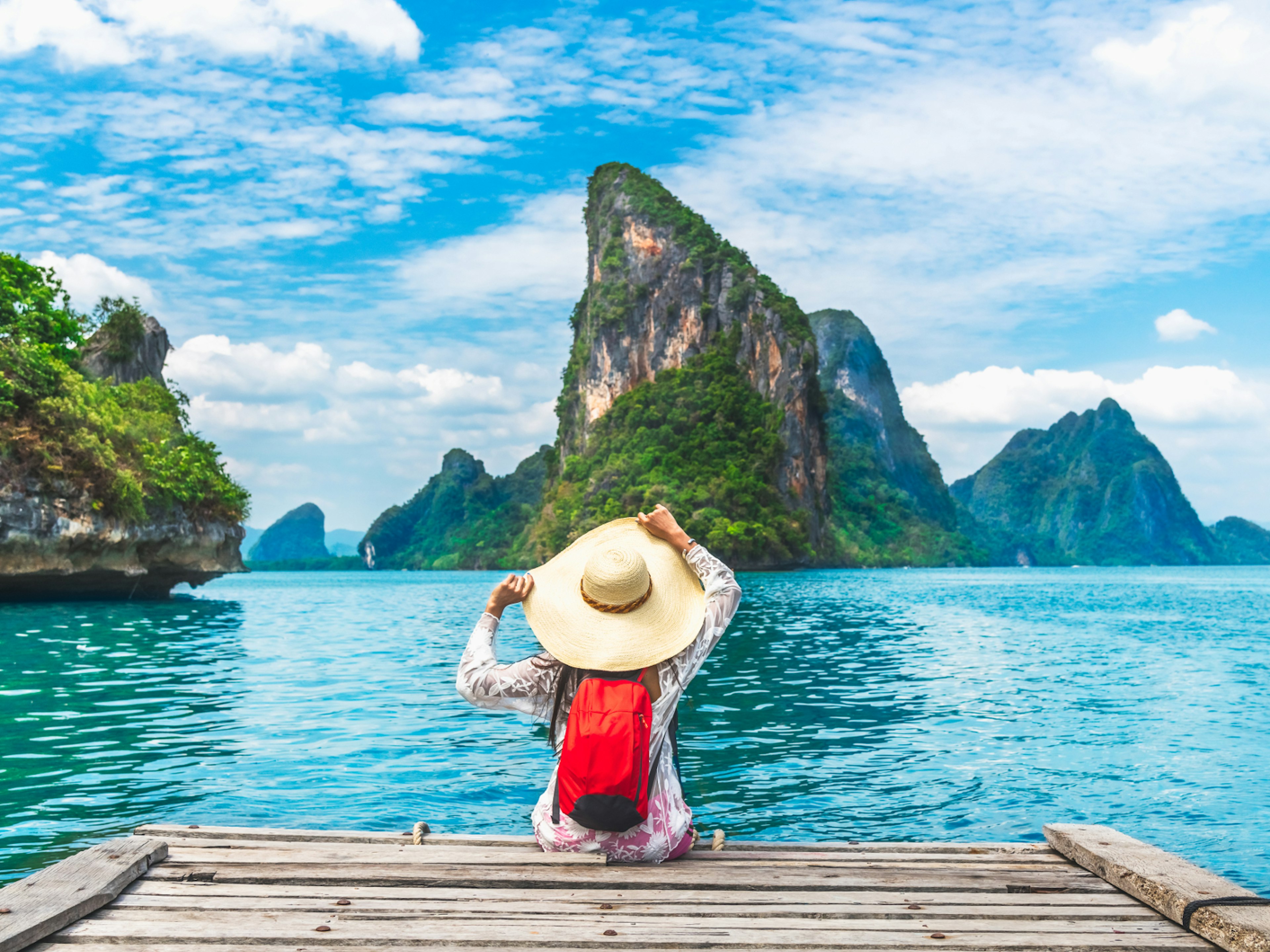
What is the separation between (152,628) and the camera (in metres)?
20.2

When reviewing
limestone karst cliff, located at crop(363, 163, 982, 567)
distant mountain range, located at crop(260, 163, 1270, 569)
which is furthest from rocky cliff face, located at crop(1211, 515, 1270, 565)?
limestone karst cliff, located at crop(363, 163, 982, 567)

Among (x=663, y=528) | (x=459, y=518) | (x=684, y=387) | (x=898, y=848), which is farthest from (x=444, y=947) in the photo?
(x=459, y=518)

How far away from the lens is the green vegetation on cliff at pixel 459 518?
11106 centimetres

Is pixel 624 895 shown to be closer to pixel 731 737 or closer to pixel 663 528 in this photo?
pixel 663 528

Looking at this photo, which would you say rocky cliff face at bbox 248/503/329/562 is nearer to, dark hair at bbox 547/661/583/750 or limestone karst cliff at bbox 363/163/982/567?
limestone karst cliff at bbox 363/163/982/567

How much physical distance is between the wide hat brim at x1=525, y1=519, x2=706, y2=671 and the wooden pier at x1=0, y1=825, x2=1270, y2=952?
71 centimetres

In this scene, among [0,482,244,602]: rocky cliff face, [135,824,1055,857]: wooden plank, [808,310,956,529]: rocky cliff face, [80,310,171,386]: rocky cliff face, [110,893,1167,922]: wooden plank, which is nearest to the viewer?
[110,893,1167,922]: wooden plank

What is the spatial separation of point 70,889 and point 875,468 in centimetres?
13636

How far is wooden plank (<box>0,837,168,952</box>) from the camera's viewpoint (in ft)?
8.46

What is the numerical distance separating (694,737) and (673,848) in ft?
19.5

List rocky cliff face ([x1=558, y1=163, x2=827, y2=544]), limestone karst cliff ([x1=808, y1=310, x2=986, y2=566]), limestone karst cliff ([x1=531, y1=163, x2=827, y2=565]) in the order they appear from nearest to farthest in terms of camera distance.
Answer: limestone karst cliff ([x1=531, y1=163, x2=827, y2=565]), rocky cliff face ([x1=558, y1=163, x2=827, y2=544]), limestone karst cliff ([x1=808, y1=310, x2=986, y2=566])

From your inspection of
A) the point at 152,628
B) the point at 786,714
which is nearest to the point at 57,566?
the point at 152,628

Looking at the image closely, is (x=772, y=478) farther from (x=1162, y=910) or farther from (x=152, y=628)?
(x=1162, y=910)

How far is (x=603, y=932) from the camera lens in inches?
106
